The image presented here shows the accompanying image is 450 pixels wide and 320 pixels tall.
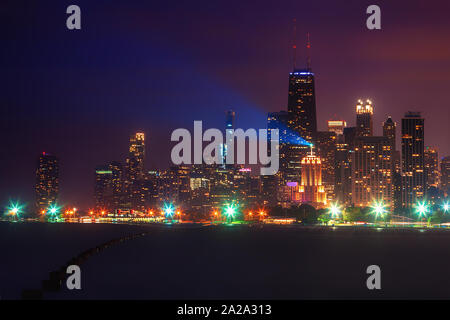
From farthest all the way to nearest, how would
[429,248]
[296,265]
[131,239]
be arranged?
[131,239]
[429,248]
[296,265]

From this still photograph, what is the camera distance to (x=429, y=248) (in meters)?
121
